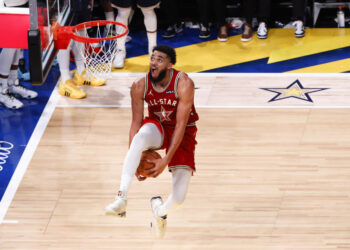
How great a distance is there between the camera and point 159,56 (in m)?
5.48

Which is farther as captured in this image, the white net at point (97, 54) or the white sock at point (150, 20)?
the white sock at point (150, 20)

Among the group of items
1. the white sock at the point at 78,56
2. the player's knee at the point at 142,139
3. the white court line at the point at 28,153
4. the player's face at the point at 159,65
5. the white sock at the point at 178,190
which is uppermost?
the player's face at the point at 159,65

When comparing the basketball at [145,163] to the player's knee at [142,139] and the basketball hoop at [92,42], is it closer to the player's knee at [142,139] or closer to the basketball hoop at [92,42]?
the player's knee at [142,139]

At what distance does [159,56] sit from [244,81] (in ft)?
11.9

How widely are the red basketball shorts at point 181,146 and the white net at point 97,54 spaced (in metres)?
1.81

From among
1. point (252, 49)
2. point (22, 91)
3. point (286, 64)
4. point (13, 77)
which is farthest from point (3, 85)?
point (286, 64)

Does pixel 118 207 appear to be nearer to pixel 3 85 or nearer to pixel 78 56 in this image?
pixel 3 85

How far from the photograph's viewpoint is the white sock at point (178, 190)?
18.6 ft

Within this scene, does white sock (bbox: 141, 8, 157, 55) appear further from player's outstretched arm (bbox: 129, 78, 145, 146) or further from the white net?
player's outstretched arm (bbox: 129, 78, 145, 146)

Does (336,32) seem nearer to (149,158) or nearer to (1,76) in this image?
(1,76)

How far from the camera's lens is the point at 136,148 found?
5.39 metres

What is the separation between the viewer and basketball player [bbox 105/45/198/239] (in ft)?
17.7

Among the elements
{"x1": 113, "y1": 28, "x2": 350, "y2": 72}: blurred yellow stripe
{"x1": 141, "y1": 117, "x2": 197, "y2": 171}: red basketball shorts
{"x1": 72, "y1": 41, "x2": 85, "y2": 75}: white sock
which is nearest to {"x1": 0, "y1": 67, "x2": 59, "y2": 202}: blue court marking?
{"x1": 72, "y1": 41, "x2": 85, "y2": 75}: white sock

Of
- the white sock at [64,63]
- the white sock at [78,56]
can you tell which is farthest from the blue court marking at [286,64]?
the white sock at [64,63]
